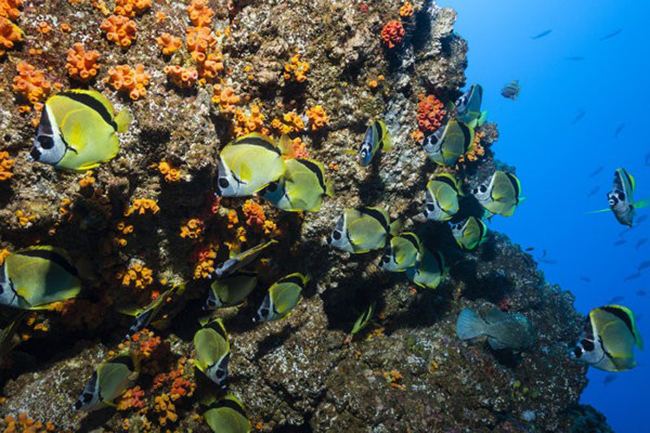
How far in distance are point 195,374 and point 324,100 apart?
419 cm

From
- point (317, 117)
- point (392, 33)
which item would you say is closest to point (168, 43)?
point (317, 117)

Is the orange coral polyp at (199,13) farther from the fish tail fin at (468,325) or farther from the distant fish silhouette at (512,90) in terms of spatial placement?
the distant fish silhouette at (512,90)

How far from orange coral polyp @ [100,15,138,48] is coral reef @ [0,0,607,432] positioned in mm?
15

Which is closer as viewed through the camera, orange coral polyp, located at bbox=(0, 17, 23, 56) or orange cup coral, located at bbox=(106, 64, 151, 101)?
orange coral polyp, located at bbox=(0, 17, 23, 56)

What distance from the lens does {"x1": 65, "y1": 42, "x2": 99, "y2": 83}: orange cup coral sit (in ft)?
11.4

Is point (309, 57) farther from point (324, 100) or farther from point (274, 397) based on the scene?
point (274, 397)

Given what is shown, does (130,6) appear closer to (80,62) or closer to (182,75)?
(80,62)

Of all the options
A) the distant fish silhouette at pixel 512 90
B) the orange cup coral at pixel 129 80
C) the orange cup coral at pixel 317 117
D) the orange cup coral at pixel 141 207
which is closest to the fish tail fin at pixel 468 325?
the orange cup coral at pixel 317 117

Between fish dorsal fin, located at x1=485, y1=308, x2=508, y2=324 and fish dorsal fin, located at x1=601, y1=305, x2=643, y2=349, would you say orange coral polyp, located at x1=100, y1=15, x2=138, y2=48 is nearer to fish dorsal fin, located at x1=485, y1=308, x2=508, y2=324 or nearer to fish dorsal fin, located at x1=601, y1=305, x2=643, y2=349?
fish dorsal fin, located at x1=601, y1=305, x2=643, y2=349

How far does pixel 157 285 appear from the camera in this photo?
14.5ft

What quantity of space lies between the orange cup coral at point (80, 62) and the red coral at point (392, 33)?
153 inches

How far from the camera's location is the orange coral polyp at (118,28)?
3705 millimetres

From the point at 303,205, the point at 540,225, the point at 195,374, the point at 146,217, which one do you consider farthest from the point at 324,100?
the point at 540,225

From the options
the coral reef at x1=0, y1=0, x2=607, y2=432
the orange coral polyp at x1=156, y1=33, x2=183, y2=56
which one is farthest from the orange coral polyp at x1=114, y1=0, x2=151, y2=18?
the orange coral polyp at x1=156, y1=33, x2=183, y2=56
